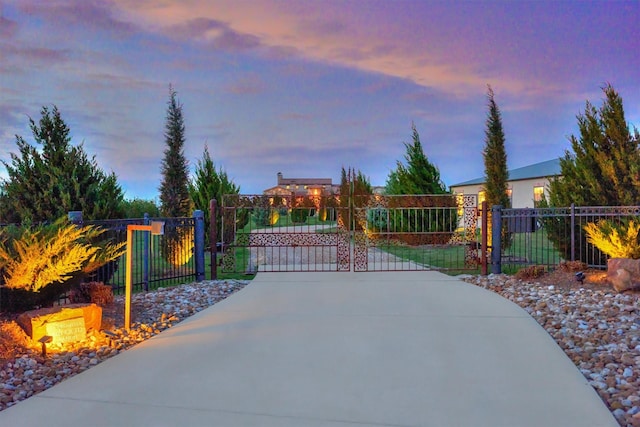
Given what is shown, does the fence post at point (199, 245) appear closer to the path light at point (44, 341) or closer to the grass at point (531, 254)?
the path light at point (44, 341)

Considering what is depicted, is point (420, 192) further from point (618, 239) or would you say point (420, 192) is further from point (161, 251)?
point (161, 251)

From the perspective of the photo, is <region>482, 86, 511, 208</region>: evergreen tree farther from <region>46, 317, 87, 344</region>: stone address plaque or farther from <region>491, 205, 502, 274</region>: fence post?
<region>46, 317, 87, 344</region>: stone address plaque

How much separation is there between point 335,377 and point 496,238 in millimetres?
6670

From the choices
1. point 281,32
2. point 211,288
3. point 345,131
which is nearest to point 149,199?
point 345,131

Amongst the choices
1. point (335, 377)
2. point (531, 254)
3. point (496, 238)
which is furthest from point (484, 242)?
point (335, 377)

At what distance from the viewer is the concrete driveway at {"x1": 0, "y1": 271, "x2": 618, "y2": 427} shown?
291cm

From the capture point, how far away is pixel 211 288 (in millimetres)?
7695

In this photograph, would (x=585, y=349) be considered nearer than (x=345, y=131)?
Yes

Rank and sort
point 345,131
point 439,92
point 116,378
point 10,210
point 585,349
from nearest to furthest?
point 116,378 → point 585,349 → point 10,210 → point 439,92 → point 345,131

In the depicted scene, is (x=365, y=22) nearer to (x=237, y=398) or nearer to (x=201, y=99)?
(x=201, y=99)

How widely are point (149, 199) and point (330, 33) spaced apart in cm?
1040

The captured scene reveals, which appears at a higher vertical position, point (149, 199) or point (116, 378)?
point (149, 199)

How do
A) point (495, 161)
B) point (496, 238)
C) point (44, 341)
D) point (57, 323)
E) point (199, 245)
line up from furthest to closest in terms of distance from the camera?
point (495, 161)
point (496, 238)
point (199, 245)
point (57, 323)
point (44, 341)

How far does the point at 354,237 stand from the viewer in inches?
390
